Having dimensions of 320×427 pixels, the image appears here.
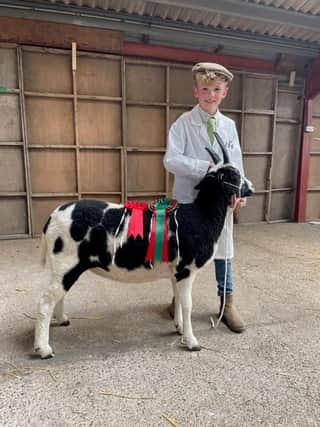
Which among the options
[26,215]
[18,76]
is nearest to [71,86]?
[18,76]

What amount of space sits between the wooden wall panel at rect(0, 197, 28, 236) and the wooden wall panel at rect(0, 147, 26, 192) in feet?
0.62

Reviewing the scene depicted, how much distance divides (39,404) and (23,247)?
324 cm

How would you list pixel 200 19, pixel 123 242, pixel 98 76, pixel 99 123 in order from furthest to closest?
pixel 99 123 < pixel 98 76 < pixel 200 19 < pixel 123 242

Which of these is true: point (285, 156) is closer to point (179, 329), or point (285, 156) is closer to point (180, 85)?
point (180, 85)

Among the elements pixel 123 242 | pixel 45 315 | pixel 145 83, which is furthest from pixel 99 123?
pixel 45 315

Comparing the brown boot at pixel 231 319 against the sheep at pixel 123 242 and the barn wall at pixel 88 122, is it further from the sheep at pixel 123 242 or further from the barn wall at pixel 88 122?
the barn wall at pixel 88 122

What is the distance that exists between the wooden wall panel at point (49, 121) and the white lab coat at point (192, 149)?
3.23 metres

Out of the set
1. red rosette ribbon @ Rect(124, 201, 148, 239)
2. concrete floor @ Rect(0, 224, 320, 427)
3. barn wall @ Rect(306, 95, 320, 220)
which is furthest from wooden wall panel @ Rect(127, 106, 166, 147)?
red rosette ribbon @ Rect(124, 201, 148, 239)

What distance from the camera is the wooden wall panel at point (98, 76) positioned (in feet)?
16.2

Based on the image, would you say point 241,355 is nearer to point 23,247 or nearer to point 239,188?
point 239,188

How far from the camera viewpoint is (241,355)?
2.09 m

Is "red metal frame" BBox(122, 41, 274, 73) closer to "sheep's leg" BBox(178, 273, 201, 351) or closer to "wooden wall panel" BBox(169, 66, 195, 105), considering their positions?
"wooden wall panel" BBox(169, 66, 195, 105)

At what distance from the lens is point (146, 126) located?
17.8 feet

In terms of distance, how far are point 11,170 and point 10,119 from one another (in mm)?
772
